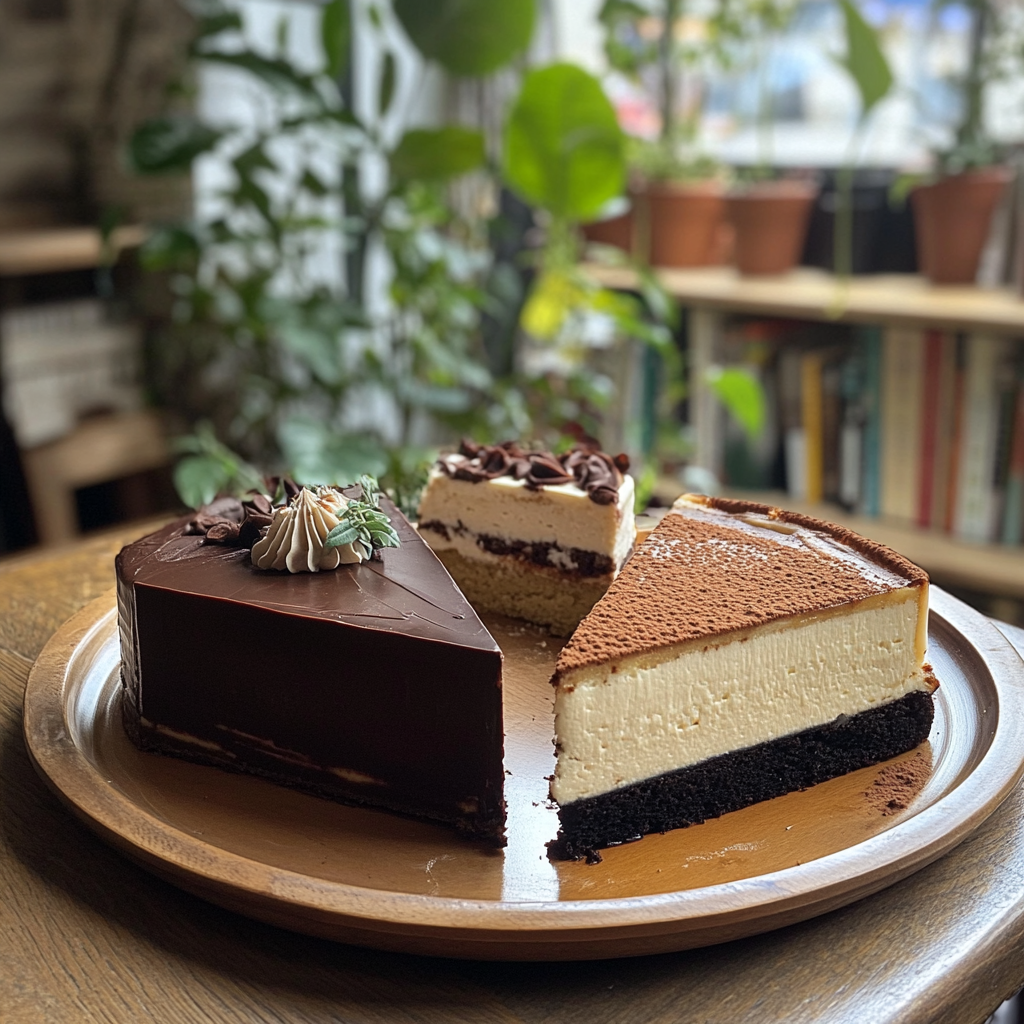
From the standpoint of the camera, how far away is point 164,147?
2.49 m

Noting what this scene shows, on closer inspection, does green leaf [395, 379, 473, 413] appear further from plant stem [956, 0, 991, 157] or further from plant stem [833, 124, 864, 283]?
plant stem [956, 0, 991, 157]

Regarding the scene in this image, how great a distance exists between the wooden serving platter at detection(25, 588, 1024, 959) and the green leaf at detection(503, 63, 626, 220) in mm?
1499

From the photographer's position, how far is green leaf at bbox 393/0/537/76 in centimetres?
246

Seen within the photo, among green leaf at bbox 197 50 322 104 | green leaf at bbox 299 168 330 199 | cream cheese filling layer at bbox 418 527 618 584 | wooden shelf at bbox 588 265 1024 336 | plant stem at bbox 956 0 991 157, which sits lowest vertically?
cream cheese filling layer at bbox 418 527 618 584

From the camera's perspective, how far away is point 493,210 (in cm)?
332

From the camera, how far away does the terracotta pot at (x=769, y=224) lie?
2.75m

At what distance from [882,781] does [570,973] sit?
0.40 m

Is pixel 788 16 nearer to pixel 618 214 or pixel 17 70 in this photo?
pixel 618 214

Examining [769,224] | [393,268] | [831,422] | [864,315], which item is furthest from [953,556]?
[393,268]

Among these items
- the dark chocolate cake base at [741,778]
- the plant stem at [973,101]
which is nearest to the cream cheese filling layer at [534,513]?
the dark chocolate cake base at [741,778]

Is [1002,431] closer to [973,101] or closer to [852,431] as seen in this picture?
[852,431]

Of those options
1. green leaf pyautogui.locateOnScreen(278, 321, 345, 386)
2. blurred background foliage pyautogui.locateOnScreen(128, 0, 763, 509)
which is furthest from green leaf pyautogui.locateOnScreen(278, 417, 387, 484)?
green leaf pyautogui.locateOnScreen(278, 321, 345, 386)

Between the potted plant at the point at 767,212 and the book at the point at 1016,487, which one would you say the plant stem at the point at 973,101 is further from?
the book at the point at 1016,487

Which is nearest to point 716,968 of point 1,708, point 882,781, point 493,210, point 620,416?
point 882,781
